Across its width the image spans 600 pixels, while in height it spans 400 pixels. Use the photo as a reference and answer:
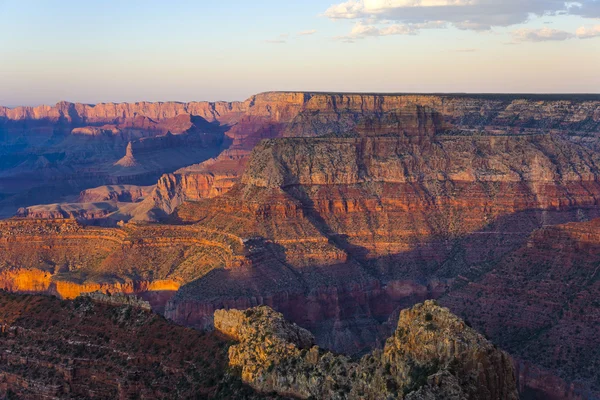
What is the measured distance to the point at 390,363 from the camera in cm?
2970

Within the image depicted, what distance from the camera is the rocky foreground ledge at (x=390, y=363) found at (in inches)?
1057

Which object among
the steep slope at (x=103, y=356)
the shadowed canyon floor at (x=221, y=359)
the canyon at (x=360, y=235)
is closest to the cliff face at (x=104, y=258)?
the canyon at (x=360, y=235)

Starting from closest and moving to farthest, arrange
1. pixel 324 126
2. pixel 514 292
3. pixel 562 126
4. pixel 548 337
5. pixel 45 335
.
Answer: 1. pixel 45 335
2. pixel 548 337
3. pixel 514 292
4. pixel 562 126
5. pixel 324 126

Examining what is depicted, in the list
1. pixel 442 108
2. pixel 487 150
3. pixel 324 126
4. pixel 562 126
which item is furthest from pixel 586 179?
pixel 324 126

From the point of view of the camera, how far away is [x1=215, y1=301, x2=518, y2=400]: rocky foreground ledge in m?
26.9

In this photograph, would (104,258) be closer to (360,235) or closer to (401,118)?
(360,235)

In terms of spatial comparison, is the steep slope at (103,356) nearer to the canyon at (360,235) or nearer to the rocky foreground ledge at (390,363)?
the rocky foreground ledge at (390,363)

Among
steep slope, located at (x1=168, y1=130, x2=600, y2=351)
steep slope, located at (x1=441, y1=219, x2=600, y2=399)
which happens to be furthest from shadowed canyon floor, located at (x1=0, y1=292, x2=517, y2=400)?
Answer: steep slope, located at (x1=168, y1=130, x2=600, y2=351)

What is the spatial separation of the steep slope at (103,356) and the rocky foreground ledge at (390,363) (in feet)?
4.54

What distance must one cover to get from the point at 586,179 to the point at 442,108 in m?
37.1

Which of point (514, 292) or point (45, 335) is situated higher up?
point (45, 335)

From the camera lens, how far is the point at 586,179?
4218 inches

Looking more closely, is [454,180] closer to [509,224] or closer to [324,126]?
[509,224]

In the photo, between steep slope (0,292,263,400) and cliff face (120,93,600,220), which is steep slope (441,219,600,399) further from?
cliff face (120,93,600,220)
